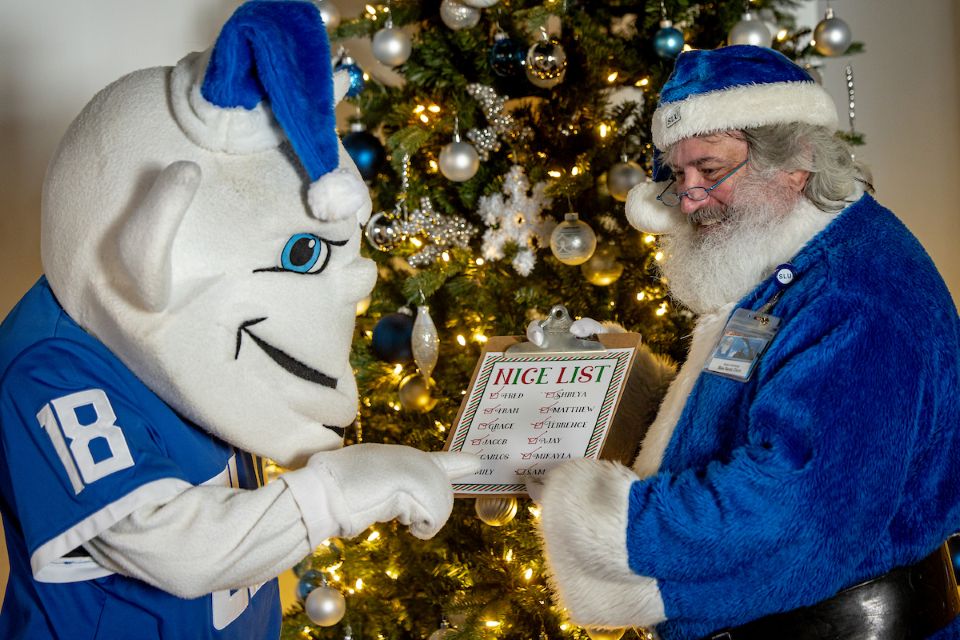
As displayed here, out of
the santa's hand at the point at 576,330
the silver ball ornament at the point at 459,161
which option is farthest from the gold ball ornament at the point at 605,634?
the silver ball ornament at the point at 459,161

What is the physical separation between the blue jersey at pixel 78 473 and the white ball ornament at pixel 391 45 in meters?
1.07

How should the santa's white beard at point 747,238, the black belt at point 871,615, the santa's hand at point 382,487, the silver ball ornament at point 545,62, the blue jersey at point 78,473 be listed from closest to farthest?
the blue jersey at point 78,473, the santa's hand at point 382,487, the black belt at point 871,615, the santa's white beard at point 747,238, the silver ball ornament at point 545,62

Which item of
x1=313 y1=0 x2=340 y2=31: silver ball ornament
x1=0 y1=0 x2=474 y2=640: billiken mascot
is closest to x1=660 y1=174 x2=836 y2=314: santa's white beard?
x1=0 y1=0 x2=474 y2=640: billiken mascot

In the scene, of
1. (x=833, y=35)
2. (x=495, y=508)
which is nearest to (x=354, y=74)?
(x=495, y=508)

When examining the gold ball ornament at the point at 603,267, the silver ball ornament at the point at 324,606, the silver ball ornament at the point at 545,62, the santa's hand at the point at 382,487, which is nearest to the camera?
the santa's hand at the point at 382,487

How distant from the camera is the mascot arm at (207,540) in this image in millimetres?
1258

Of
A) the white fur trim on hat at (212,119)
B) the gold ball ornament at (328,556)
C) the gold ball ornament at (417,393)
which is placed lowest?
the gold ball ornament at (328,556)

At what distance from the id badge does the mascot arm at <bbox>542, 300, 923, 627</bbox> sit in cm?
5

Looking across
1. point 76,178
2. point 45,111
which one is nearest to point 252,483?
point 76,178

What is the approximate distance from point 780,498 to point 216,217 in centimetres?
92

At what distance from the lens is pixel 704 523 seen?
4.69ft

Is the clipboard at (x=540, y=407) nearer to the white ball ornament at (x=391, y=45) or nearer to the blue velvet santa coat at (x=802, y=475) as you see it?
the blue velvet santa coat at (x=802, y=475)

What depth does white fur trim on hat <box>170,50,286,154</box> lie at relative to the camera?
133cm

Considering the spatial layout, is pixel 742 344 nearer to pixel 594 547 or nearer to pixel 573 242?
pixel 594 547
